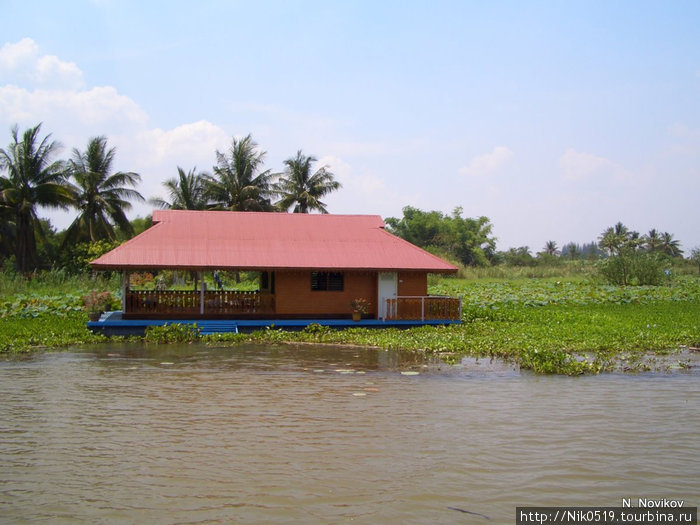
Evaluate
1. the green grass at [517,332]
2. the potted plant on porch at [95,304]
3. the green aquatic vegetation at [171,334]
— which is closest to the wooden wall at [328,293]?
the green grass at [517,332]

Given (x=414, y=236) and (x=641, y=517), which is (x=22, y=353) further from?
(x=414, y=236)

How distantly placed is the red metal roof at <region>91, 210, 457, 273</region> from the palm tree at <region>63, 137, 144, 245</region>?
1810 cm

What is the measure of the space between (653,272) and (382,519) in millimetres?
34473

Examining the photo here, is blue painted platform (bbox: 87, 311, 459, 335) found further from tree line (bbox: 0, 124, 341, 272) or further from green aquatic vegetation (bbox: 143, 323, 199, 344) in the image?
tree line (bbox: 0, 124, 341, 272)

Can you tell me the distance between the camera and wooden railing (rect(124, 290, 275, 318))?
1933 cm

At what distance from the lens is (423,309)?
2009cm

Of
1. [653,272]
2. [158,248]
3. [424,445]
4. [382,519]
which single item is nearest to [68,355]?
[158,248]

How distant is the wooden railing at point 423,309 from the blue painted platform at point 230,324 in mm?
208

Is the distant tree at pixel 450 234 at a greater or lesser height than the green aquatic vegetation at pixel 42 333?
greater

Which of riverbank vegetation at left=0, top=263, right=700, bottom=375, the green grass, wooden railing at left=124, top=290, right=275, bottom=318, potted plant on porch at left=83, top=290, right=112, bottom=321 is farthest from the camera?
wooden railing at left=124, top=290, right=275, bottom=318

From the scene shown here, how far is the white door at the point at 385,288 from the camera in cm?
2042

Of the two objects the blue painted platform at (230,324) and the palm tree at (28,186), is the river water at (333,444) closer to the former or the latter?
the blue painted platform at (230,324)

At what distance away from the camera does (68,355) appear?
15312 mm

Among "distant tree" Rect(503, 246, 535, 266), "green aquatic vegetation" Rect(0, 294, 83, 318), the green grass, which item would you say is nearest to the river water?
the green grass
